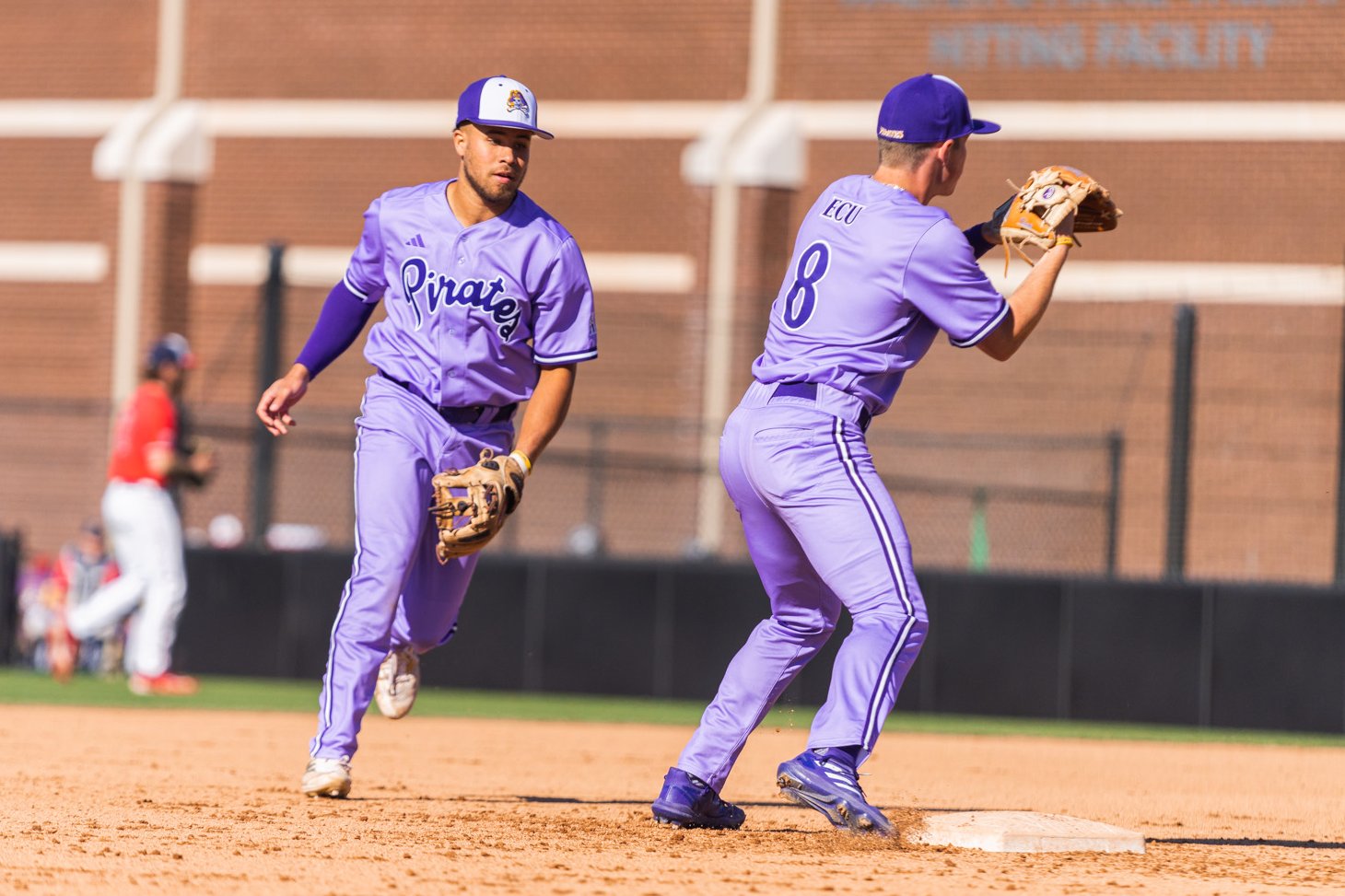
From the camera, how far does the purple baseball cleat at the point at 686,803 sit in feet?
18.5

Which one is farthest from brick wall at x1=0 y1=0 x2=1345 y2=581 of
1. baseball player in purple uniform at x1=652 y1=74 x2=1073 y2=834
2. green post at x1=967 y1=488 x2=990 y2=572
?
baseball player in purple uniform at x1=652 y1=74 x2=1073 y2=834

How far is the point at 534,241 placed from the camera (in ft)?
20.0

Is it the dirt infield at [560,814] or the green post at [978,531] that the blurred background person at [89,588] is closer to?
the dirt infield at [560,814]

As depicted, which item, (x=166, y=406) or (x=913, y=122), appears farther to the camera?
(x=166, y=406)

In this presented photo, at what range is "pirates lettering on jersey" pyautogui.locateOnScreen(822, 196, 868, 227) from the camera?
542cm

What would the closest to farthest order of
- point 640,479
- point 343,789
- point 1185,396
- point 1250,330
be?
point 343,789 → point 1185,396 → point 1250,330 → point 640,479

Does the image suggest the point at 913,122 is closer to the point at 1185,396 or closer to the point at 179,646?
the point at 1185,396

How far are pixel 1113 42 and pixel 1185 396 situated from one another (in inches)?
356

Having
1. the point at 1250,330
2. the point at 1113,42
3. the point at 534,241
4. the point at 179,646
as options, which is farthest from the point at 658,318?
the point at 534,241

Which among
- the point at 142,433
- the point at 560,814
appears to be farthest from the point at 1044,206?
the point at 142,433

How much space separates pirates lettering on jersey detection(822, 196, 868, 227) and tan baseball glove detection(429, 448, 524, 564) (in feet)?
4.24

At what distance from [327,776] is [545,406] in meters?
1.36

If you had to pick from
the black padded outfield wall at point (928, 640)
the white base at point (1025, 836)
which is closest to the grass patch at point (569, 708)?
the black padded outfield wall at point (928, 640)

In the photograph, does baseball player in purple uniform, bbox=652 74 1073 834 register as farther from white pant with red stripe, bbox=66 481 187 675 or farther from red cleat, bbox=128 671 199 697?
red cleat, bbox=128 671 199 697
